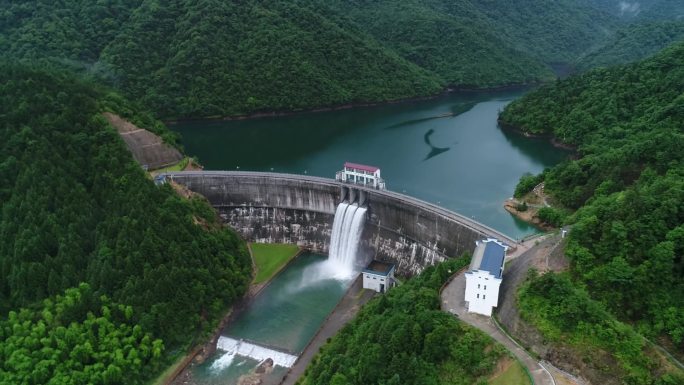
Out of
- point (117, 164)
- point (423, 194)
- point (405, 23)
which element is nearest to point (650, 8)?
point (405, 23)

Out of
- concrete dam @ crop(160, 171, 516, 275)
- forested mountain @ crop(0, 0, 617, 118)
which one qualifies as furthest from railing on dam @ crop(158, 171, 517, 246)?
forested mountain @ crop(0, 0, 617, 118)

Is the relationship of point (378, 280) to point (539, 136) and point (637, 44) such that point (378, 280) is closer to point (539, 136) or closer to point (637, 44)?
point (539, 136)

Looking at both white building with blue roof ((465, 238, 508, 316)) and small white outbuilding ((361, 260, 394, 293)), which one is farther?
small white outbuilding ((361, 260, 394, 293))

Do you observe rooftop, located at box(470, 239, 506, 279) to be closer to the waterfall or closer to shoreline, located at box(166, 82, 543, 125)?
the waterfall

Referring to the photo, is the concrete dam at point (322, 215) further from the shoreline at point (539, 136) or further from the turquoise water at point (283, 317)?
the shoreline at point (539, 136)

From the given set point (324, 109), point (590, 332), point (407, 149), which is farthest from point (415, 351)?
point (324, 109)

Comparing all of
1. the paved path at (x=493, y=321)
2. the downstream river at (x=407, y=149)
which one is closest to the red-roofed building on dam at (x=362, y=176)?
the downstream river at (x=407, y=149)
